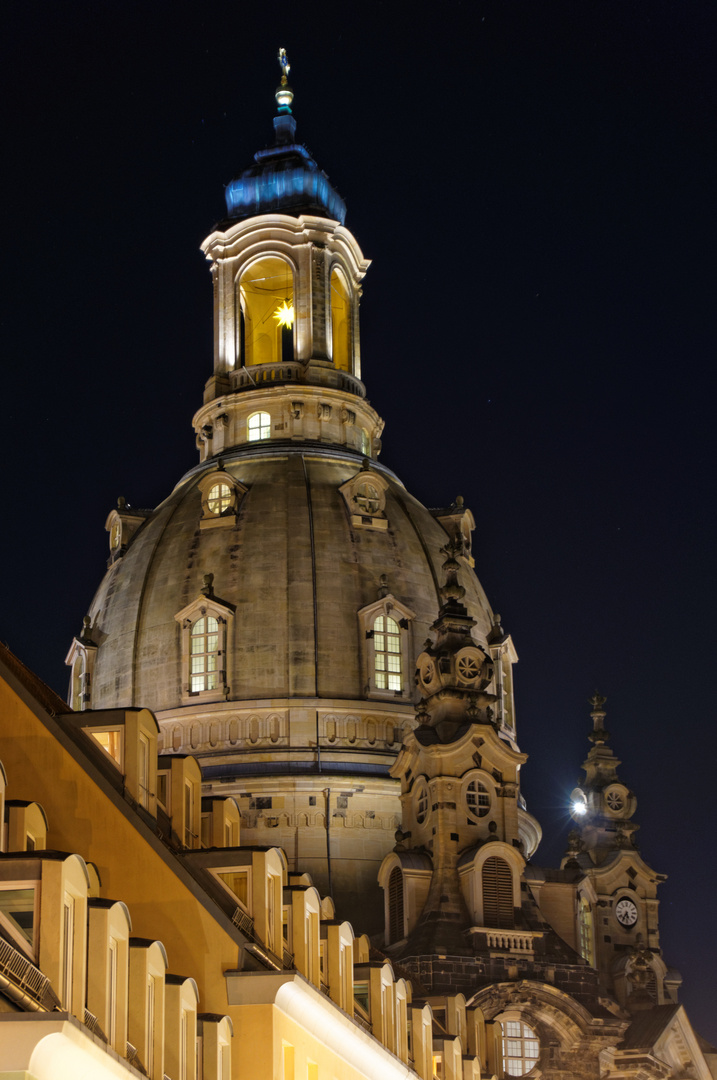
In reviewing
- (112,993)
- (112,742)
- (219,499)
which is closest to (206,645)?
(219,499)

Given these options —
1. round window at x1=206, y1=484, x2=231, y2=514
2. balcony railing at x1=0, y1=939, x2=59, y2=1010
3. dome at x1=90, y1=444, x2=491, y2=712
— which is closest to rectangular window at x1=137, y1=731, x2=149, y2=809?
balcony railing at x1=0, y1=939, x2=59, y2=1010

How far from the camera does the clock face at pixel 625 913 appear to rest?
3681 inches

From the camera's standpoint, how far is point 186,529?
308 ft

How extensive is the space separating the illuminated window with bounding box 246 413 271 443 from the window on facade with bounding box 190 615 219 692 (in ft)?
46.2

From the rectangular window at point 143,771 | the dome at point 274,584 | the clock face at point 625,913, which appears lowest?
the rectangular window at point 143,771

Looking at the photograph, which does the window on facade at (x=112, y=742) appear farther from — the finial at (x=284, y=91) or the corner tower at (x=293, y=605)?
the finial at (x=284, y=91)

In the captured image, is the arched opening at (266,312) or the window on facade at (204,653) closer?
the window on facade at (204,653)

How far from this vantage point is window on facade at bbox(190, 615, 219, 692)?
89.1 m

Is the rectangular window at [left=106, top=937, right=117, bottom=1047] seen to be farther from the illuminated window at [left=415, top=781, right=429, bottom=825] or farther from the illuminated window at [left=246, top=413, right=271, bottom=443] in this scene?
the illuminated window at [left=246, top=413, right=271, bottom=443]

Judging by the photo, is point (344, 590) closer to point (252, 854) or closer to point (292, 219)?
point (292, 219)

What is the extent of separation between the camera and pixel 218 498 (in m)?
93.9

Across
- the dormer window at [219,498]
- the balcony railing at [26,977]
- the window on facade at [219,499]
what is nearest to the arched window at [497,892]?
the dormer window at [219,498]

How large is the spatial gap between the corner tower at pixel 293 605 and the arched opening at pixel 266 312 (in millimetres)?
3746

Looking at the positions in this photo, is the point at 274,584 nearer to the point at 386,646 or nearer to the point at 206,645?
the point at 206,645
